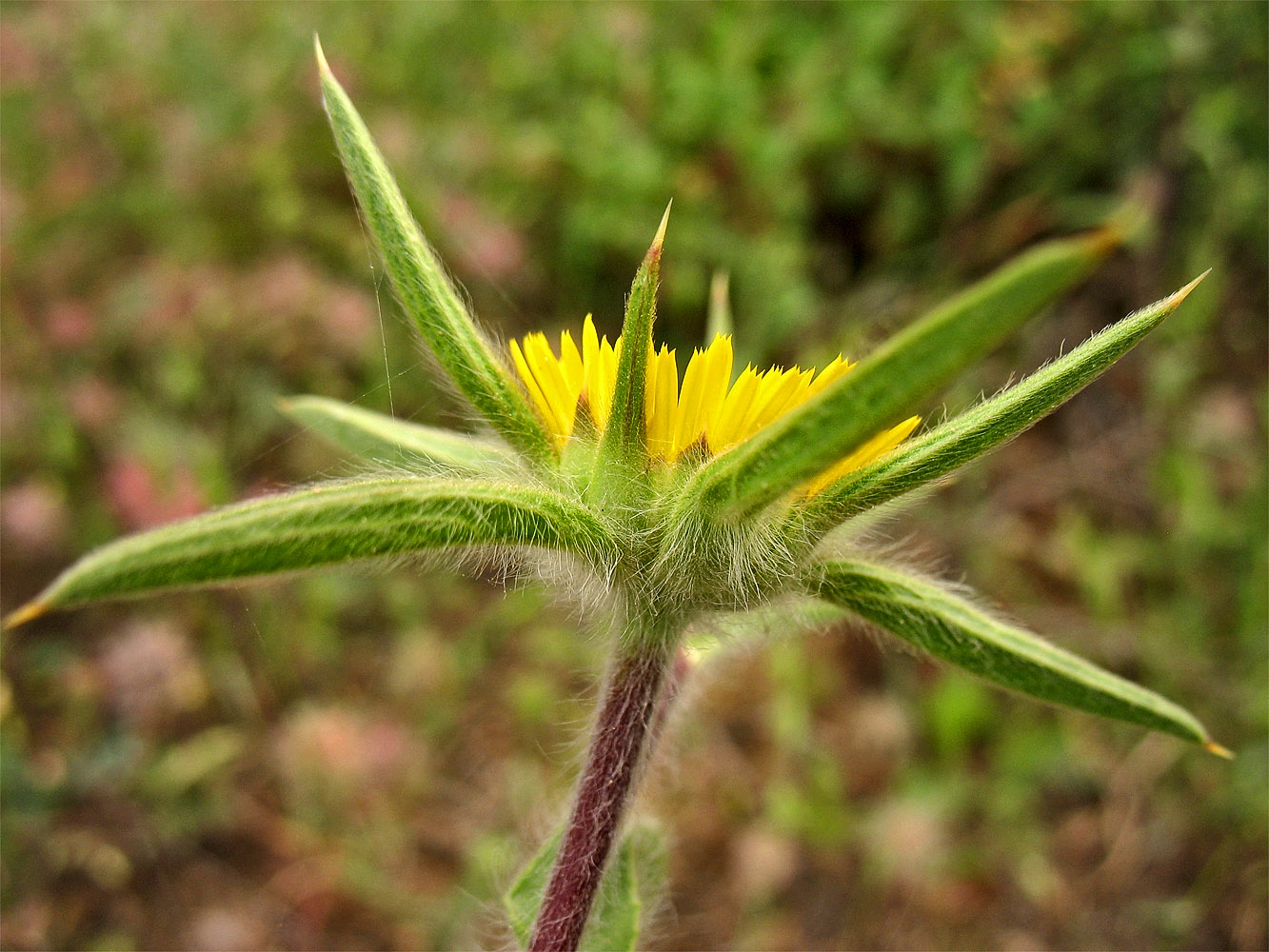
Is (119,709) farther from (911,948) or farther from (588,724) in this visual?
(911,948)

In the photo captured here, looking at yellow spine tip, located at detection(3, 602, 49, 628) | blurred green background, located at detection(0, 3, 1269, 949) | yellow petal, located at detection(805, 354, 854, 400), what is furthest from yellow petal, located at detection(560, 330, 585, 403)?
blurred green background, located at detection(0, 3, 1269, 949)

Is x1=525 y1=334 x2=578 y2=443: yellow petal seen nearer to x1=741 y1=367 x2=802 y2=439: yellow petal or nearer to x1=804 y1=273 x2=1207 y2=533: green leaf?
x1=741 y1=367 x2=802 y2=439: yellow petal

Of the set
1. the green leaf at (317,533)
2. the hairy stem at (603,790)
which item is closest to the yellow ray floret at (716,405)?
the green leaf at (317,533)

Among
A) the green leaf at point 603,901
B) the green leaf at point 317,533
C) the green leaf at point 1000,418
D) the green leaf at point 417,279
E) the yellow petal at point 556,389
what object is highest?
the green leaf at point 417,279

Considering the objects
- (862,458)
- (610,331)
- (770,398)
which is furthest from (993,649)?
(610,331)

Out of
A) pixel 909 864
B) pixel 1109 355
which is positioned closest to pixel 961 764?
pixel 909 864

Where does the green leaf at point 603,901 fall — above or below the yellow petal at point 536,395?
below

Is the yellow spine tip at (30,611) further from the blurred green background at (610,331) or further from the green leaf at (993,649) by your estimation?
the blurred green background at (610,331)
